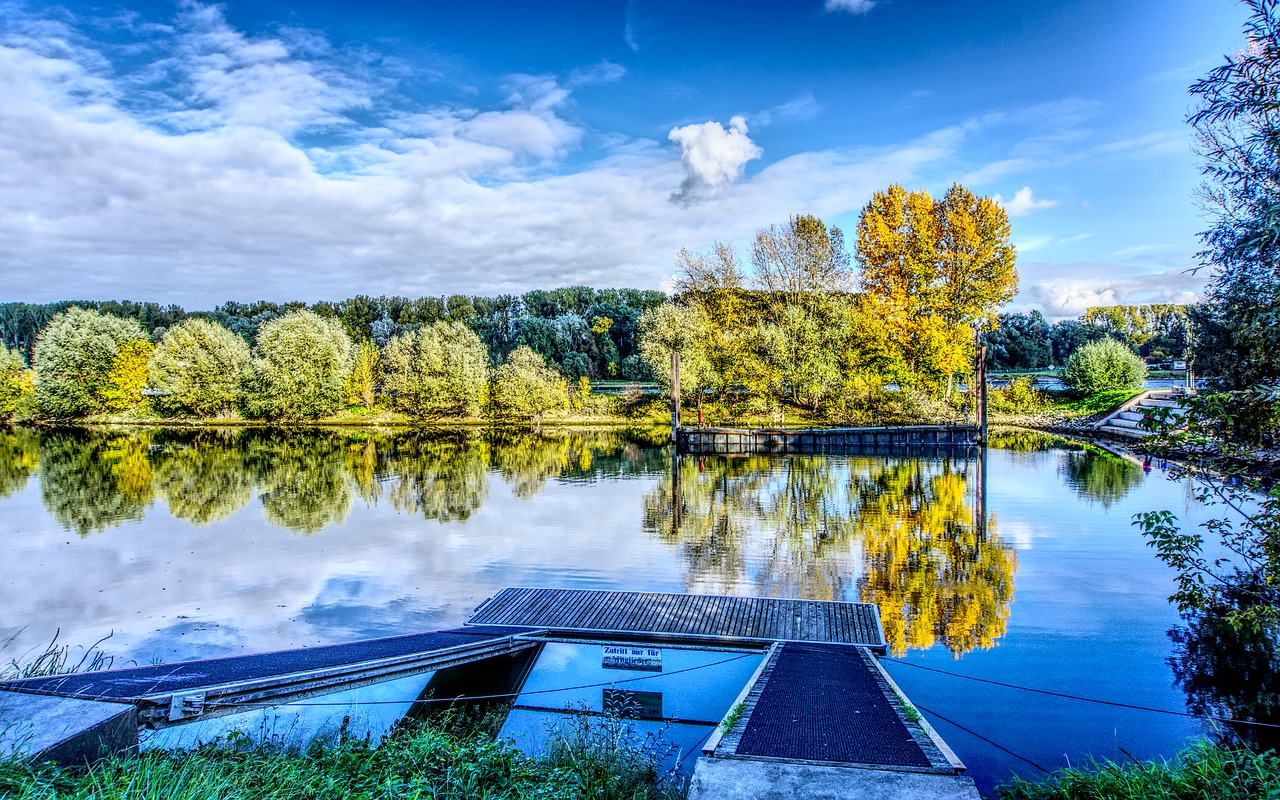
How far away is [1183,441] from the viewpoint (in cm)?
809

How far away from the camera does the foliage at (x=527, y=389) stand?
151 feet

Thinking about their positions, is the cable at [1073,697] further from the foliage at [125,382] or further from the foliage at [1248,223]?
the foliage at [125,382]

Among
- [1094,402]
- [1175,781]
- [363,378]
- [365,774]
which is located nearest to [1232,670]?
[1175,781]

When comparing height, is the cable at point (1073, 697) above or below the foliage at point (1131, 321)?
below

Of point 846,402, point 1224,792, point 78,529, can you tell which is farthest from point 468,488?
point 846,402

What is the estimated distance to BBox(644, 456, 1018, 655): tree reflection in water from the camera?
424 inches

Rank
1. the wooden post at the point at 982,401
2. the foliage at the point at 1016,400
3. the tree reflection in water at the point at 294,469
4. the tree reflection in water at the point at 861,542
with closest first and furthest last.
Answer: the tree reflection in water at the point at 861,542, the tree reflection in water at the point at 294,469, the wooden post at the point at 982,401, the foliage at the point at 1016,400

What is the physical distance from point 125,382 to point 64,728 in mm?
57998

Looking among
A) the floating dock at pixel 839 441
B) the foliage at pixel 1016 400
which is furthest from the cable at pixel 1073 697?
the foliage at pixel 1016 400

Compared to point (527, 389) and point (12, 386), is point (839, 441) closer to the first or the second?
point (527, 389)

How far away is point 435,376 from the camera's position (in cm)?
4838

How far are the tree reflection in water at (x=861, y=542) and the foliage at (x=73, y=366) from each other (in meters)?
48.6

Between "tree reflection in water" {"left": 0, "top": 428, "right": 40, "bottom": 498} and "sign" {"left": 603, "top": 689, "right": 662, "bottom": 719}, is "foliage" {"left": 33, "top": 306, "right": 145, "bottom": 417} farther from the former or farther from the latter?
"sign" {"left": 603, "top": 689, "right": 662, "bottom": 719}

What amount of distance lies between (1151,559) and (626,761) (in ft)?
39.3
